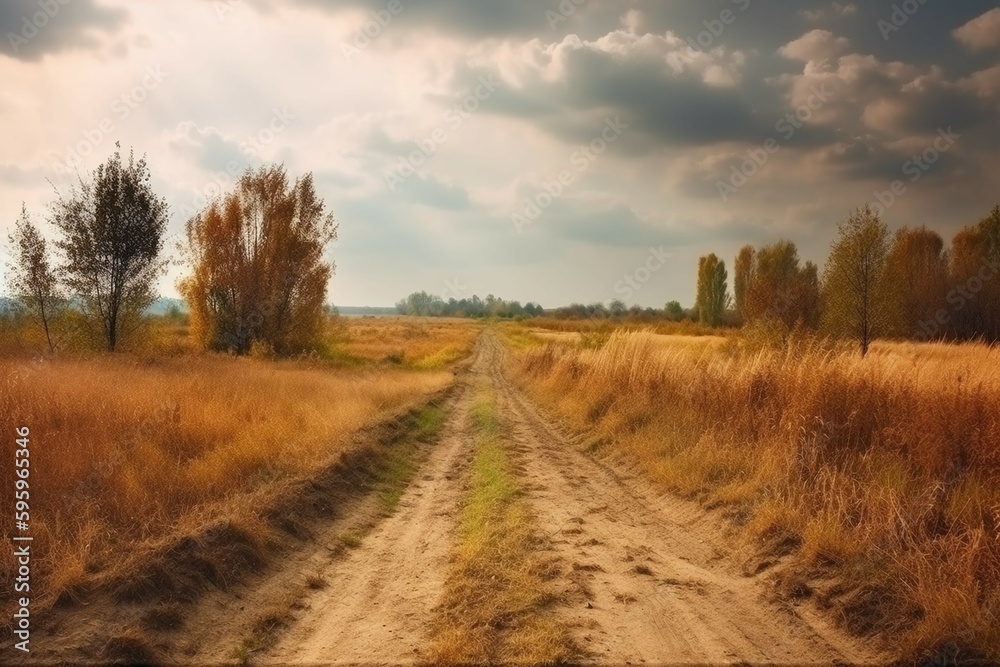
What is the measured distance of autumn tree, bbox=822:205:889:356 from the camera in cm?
2330

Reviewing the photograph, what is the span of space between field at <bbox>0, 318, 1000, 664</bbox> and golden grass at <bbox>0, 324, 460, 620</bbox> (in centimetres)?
4

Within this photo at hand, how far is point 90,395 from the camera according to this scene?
942 centimetres

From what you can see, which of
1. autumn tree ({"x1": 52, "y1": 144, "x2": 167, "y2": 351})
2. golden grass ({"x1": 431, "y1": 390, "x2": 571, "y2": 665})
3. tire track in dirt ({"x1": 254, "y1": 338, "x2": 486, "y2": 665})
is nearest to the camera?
golden grass ({"x1": 431, "y1": 390, "x2": 571, "y2": 665})

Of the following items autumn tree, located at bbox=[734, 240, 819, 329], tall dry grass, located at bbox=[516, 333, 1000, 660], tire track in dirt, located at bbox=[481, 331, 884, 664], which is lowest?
tire track in dirt, located at bbox=[481, 331, 884, 664]

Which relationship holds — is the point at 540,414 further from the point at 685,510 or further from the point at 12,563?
the point at 12,563

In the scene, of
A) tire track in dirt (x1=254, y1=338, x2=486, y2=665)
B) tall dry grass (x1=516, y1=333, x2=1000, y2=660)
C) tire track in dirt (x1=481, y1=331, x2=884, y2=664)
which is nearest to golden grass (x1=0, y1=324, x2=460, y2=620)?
tire track in dirt (x1=254, y1=338, x2=486, y2=665)

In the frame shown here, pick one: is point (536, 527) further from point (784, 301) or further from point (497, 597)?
point (784, 301)

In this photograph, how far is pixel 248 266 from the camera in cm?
2809

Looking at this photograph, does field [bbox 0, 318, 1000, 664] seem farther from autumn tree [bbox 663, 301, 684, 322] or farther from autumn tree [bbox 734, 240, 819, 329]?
autumn tree [bbox 663, 301, 684, 322]

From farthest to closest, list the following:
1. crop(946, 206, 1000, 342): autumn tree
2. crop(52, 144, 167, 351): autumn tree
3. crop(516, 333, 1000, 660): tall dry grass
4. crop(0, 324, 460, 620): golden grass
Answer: crop(946, 206, 1000, 342): autumn tree
crop(52, 144, 167, 351): autumn tree
crop(0, 324, 460, 620): golden grass
crop(516, 333, 1000, 660): tall dry grass

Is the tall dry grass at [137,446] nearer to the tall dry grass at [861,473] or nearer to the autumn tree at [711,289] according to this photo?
the tall dry grass at [861,473]

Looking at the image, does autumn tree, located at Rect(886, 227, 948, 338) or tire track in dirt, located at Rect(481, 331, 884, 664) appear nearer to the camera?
tire track in dirt, located at Rect(481, 331, 884, 664)

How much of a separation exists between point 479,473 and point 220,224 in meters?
23.4

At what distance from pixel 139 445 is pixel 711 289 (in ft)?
230
